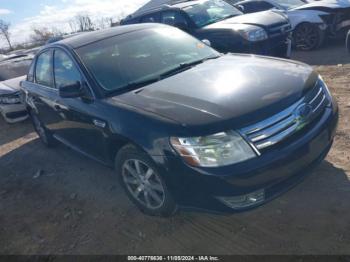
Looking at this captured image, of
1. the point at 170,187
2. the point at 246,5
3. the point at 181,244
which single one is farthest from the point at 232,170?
the point at 246,5

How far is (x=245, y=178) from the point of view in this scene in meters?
2.70

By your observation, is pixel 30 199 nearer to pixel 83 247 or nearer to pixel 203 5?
pixel 83 247

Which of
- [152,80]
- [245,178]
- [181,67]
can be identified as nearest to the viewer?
[245,178]

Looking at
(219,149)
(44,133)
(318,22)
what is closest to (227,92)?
(219,149)

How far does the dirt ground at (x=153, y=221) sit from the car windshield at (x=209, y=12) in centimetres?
376

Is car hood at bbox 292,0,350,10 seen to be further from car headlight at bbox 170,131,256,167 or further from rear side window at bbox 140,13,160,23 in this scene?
car headlight at bbox 170,131,256,167

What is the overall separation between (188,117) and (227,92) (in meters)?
0.49

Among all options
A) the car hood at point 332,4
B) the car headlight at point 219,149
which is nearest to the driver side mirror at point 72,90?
the car headlight at point 219,149

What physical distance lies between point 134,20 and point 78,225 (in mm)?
6855

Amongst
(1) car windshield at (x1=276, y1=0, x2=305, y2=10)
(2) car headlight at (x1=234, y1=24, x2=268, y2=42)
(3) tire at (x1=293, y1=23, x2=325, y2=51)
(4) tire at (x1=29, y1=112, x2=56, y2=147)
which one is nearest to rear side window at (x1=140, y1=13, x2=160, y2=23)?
(2) car headlight at (x1=234, y1=24, x2=268, y2=42)

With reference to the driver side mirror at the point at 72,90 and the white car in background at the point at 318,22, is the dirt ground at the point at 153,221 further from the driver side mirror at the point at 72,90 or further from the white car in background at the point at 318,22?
the white car in background at the point at 318,22

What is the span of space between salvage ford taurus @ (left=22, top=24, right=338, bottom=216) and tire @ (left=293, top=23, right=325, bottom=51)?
5.26 meters

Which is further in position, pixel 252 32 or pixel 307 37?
pixel 307 37

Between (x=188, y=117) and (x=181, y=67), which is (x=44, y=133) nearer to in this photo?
(x=181, y=67)
